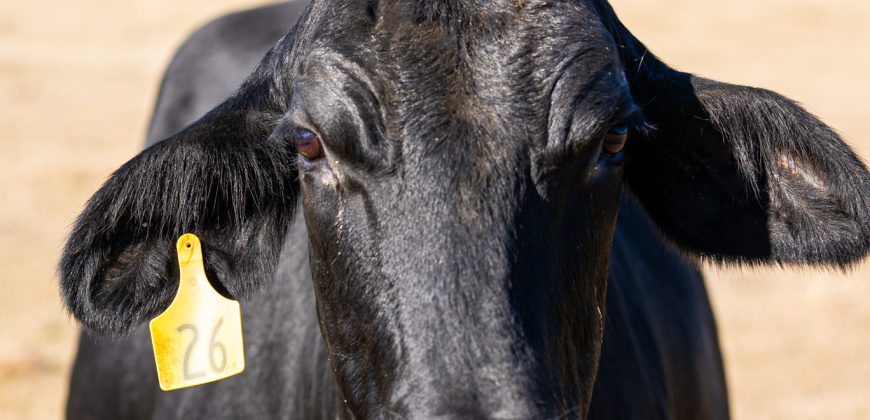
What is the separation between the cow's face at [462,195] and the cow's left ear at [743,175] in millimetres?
399

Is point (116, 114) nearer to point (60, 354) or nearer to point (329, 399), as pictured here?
point (60, 354)

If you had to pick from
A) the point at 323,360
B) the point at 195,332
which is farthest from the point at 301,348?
the point at 195,332

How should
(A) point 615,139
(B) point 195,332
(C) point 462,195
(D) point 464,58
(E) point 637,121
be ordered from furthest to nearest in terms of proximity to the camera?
(B) point 195,332
(E) point 637,121
(A) point 615,139
(D) point 464,58
(C) point 462,195

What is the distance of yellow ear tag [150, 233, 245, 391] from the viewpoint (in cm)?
380

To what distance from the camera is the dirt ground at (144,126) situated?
10.0m

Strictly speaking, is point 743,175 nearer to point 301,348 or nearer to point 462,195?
point 462,195

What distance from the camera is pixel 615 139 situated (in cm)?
332

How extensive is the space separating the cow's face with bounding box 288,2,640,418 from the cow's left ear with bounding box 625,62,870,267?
0.40m

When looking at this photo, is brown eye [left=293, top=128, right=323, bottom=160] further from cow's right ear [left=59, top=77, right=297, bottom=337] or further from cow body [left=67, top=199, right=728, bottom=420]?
cow body [left=67, top=199, right=728, bottom=420]

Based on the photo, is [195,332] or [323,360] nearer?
[195,332]

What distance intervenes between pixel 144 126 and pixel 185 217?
1592cm

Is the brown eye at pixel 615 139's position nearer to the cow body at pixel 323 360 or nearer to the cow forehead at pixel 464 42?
the cow forehead at pixel 464 42

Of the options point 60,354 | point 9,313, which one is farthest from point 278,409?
point 9,313

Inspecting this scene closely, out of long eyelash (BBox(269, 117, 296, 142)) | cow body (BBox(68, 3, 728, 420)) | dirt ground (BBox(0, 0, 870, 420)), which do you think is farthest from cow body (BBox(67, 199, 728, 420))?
long eyelash (BBox(269, 117, 296, 142))
